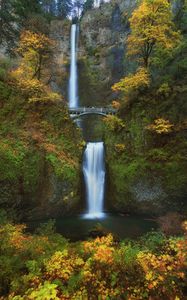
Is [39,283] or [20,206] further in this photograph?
[20,206]

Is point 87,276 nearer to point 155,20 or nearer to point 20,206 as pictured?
point 20,206

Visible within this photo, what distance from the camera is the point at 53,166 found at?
15.3 metres

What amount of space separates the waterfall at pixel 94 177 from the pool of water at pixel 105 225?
97cm

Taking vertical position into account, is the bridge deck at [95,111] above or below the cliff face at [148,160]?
above

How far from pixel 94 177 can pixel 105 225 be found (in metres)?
4.35

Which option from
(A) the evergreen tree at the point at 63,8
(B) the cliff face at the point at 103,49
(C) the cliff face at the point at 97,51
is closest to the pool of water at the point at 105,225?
(B) the cliff face at the point at 103,49

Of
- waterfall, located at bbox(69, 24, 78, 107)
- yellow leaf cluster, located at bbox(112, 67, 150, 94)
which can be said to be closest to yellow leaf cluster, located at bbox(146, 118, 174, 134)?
yellow leaf cluster, located at bbox(112, 67, 150, 94)

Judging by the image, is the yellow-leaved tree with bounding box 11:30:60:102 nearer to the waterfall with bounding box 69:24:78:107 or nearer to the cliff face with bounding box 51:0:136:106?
the cliff face with bounding box 51:0:136:106

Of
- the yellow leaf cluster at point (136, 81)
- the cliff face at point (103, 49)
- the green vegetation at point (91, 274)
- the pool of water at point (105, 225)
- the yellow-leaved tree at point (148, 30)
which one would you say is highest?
the cliff face at point (103, 49)

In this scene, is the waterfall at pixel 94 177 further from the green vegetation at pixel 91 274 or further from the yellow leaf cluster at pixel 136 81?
the green vegetation at pixel 91 274

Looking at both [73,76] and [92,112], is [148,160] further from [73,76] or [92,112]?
[73,76]

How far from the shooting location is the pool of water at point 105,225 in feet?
42.7

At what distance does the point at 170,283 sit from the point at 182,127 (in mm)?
12329

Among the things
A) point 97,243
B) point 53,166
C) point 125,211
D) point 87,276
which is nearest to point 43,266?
point 87,276
